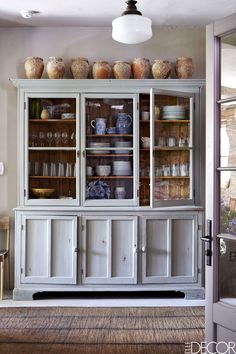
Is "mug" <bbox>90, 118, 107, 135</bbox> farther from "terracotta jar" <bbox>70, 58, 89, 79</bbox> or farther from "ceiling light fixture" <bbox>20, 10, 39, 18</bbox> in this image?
"ceiling light fixture" <bbox>20, 10, 39, 18</bbox>

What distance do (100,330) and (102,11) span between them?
2.89 meters

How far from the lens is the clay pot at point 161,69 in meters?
4.55

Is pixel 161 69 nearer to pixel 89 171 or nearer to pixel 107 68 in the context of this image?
pixel 107 68

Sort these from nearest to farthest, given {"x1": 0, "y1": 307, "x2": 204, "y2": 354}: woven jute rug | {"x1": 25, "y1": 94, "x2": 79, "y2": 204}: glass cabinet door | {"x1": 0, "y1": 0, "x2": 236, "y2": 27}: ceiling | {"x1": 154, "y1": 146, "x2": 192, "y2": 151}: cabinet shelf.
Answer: {"x1": 0, "y1": 307, "x2": 204, "y2": 354}: woven jute rug → {"x1": 0, "y1": 0, "x2": 236, "y2": 27}: ceiling → {"x1": 154, "y1": 146, "x2": 192, "y2": 151}: cabinet shelf → {"x1": 25, "y1": 94, "x2": 79, "y2": 204}: glass cabinet door

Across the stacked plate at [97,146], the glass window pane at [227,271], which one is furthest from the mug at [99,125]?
the glass window pane at [227,271]

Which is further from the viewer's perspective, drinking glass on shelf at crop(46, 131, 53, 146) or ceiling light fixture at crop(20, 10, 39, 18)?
drinking glass on shelf at crop(46, 131, 53, 146)

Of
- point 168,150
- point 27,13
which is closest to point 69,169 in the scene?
point 168,150

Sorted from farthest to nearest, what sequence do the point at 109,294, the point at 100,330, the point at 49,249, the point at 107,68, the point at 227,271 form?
the point at 109,294 → the point at 107,68 → the point at 49,249 → the point at 100,330 → the point at 227,271

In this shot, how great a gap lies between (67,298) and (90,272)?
0.37 m

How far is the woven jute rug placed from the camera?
10.7ft

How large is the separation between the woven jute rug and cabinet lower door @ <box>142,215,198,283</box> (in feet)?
1.26

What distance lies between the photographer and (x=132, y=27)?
3.52 meters

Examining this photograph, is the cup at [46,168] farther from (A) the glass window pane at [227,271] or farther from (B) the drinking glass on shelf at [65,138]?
(A) the glass window pane at [227,271]

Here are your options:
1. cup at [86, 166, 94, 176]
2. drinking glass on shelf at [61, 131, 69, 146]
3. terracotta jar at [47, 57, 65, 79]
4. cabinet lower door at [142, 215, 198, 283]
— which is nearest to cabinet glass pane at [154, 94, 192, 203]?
cabinet lower door at [142, 215, 198, 283]
